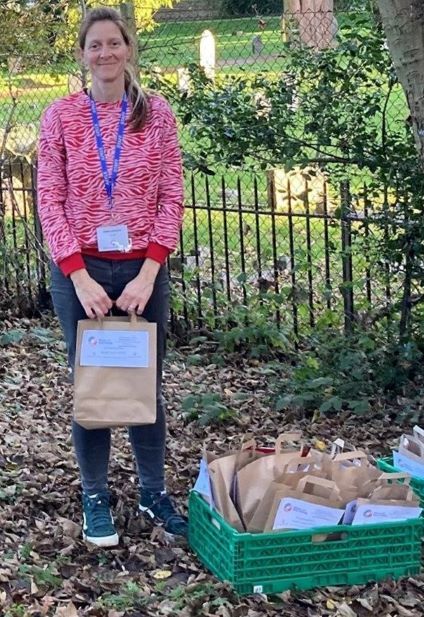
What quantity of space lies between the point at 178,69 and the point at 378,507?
3.80 meters

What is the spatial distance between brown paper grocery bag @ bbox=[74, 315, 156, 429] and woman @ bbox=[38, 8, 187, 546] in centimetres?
7

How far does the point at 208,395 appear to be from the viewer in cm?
552

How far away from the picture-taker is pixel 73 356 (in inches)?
144

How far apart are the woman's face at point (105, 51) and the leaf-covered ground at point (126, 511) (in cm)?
168

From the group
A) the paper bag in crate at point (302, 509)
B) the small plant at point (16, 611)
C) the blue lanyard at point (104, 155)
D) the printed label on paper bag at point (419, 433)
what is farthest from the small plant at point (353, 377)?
the small plant at point (16, 611)

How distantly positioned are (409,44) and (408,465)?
5.73 ft

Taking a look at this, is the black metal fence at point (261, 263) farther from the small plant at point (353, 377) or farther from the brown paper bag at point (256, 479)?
the brown paper bag at point (256, 479)

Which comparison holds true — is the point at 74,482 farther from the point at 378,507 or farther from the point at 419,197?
the point at 419,197

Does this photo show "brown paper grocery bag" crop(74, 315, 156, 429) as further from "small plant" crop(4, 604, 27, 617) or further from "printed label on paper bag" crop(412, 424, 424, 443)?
"printed label on paper bag" crop(412, 424, 424, 443)

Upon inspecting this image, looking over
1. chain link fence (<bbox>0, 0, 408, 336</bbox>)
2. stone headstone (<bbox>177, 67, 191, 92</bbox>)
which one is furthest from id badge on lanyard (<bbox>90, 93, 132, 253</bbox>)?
stone headstone (<bbox>177, 67, 191, 92</bbox>)

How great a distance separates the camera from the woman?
3.54 metres

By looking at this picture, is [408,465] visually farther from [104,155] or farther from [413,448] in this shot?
[104,155]

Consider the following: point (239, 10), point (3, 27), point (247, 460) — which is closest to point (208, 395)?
point (247, 460)

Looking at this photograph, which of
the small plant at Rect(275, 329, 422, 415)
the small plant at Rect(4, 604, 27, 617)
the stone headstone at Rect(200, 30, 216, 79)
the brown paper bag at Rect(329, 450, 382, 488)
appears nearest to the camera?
the small plant at Rect(4, 604, 27, 617)
